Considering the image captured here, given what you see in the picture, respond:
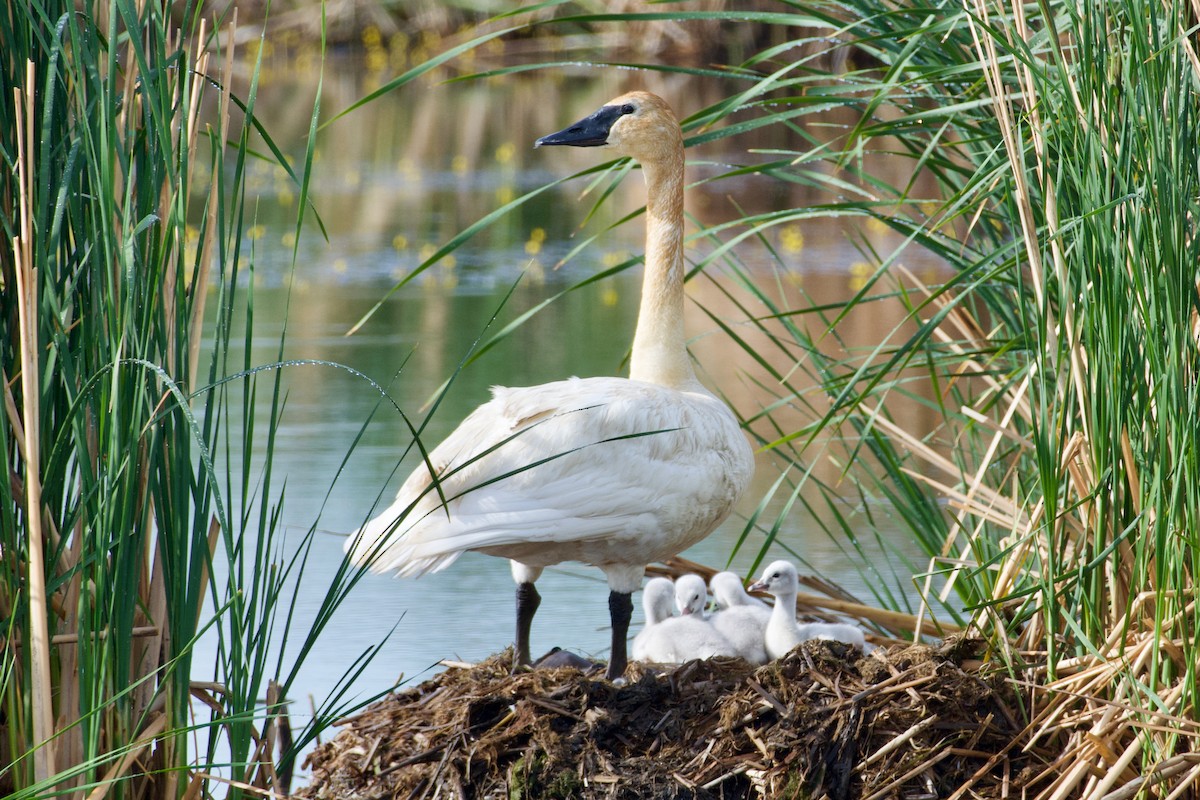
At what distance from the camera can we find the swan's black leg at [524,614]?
11.1ft

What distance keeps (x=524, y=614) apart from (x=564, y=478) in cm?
43

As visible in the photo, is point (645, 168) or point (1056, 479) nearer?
point (1056, 479)

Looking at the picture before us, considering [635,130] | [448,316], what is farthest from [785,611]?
[448,316]

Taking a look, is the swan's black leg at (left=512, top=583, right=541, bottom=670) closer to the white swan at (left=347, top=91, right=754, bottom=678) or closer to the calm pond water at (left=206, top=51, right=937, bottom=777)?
the white swan at (left=347, top=91, right=754, bottom=678)

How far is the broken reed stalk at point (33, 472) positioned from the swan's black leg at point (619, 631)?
1.59 meters

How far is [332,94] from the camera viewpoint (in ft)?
51.5

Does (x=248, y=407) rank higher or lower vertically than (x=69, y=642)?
higher

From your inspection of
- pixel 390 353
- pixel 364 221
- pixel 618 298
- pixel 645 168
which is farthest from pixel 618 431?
pixel 364 221

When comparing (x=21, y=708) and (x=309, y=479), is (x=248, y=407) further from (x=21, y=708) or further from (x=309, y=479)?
(x=309, y=479)

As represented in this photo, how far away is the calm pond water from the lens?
14.0 feet

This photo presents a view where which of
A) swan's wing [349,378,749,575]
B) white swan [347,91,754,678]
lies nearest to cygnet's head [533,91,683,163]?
white swan [347,91,754,678]

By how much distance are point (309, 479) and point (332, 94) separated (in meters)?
11.0

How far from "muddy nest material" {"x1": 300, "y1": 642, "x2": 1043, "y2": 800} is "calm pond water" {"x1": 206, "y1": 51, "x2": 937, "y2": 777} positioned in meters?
0.32

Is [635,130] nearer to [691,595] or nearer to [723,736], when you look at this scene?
[691,595]
